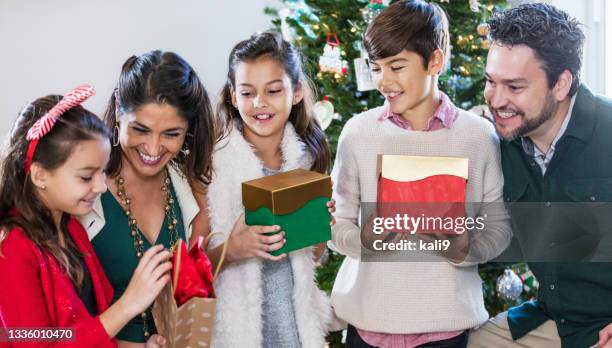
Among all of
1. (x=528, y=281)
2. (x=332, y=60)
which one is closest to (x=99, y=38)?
(x=332, y=60)

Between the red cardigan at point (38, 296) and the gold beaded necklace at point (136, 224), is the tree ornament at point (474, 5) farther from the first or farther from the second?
the red cardigan at point (38, 296)

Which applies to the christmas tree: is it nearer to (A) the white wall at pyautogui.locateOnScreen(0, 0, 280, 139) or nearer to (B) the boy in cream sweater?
(B) the boy in cream sweater

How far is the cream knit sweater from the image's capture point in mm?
1964

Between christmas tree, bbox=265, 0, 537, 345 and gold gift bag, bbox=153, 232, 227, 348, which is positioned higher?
christmas tree, bbox=265, 0, 537, 345

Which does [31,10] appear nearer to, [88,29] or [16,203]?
[88,29]

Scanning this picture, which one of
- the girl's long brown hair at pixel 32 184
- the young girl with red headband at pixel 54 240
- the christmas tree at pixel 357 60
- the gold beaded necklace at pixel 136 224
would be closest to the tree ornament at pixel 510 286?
the christmas tree at pixel 357 60

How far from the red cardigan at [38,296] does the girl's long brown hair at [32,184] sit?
23mm

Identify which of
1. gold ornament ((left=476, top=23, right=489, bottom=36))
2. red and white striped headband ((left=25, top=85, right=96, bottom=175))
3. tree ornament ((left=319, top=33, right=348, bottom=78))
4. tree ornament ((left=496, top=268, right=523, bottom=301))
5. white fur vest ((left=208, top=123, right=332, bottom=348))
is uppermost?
gold ornament ((left=476, top=23, right=489, bottom=36))

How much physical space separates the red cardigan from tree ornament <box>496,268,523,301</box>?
174cm

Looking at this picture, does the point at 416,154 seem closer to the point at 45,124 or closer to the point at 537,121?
the point at 537,121

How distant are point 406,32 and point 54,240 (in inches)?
43.5

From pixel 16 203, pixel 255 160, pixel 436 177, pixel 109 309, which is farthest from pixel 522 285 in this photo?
pixel 16 203

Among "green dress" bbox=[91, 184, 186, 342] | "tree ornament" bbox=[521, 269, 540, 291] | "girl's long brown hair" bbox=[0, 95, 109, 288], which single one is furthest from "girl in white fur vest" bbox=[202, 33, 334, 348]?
"tree ornament" bbox=[521, 269, 540, 291]

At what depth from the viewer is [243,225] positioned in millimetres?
1993
